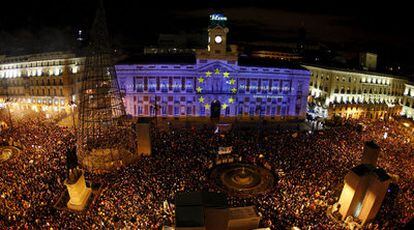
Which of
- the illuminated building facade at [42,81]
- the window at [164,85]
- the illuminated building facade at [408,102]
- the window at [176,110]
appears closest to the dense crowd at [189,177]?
the window at [176,110]

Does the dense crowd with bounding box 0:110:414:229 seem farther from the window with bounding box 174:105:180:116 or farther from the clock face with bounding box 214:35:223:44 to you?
the clock face with bounding box 214:35:223:44

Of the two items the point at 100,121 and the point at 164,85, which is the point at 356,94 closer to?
the point at 164,85

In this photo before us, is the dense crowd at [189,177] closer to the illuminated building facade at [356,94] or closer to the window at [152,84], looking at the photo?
the window at [152,84]

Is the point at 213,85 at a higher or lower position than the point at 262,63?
lower

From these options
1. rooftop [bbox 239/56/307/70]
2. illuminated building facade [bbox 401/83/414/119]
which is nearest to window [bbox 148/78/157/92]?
rooftop [bbox 239/56/307/70]

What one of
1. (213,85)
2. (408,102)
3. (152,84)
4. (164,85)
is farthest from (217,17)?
(408,102)

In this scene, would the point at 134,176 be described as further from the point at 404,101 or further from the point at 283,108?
the point at 404,101
